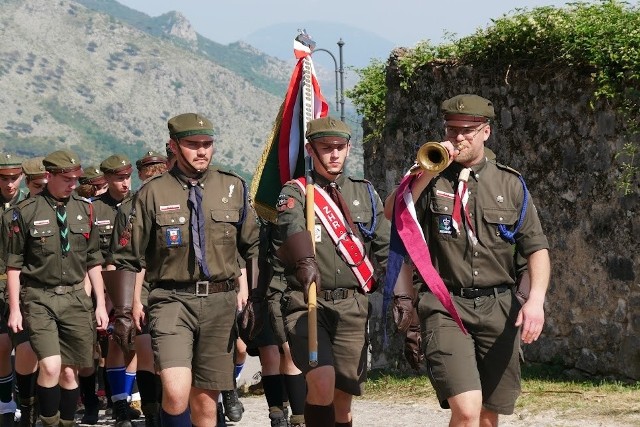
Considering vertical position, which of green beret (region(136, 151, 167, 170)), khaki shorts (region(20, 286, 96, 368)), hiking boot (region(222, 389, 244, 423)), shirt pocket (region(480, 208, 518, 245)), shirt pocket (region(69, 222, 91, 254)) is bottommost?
hiking boot (region(222, 389, 244, 423))

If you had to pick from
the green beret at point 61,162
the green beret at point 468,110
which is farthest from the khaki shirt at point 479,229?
the green beret at point 61,162

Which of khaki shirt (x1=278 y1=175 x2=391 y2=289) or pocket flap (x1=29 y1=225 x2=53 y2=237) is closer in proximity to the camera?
khaki shirt (x1=278 y1=175 x2=391 y2=289)

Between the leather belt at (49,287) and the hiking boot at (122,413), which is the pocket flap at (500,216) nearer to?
the leather belt at (49,287)

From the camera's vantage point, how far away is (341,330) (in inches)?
320

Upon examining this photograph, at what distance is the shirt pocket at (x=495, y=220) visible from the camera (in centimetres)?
710

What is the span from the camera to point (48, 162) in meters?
10.4

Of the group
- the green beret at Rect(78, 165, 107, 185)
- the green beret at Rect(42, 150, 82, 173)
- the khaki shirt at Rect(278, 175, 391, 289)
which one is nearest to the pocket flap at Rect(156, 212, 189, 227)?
the khaki shirt at Rect(278, 175, 391, 289)

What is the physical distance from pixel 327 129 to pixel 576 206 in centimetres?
439

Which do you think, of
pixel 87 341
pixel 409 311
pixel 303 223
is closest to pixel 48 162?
pixel 87 341

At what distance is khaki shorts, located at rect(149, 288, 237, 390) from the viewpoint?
26.3 feet

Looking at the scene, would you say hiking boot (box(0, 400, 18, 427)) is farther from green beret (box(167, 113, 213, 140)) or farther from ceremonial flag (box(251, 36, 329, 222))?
green beret (box(167, 113, 213, 140))

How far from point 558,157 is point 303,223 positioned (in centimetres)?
472

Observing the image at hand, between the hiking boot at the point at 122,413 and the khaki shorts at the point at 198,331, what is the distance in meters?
3.50

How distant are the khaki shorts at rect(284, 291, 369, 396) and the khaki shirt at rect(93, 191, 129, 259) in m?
4.30
